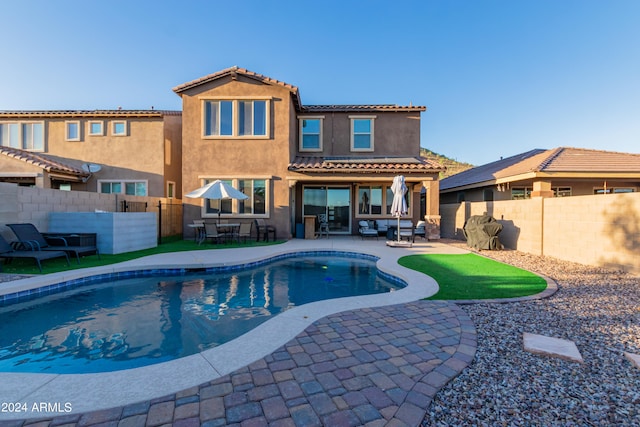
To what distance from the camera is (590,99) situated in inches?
680

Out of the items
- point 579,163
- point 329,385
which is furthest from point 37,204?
point 579,163

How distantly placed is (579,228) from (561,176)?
15.6 ft

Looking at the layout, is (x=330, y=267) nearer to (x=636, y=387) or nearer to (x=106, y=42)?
(x=636, y=387)

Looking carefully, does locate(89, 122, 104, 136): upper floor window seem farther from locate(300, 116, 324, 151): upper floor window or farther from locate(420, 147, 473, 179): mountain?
locate(420, 147, 473, 179): mountain

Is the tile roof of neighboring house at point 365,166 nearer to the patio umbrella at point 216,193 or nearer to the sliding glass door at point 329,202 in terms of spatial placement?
the sliding glass door at point 329,202

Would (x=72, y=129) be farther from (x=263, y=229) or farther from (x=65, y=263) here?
(x=263, y=229)

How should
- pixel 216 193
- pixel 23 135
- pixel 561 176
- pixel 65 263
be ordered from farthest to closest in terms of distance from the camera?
pixel 23 135
pixel 561 176
pixel 216 193
pixel 65 263

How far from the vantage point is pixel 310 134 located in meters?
16.4

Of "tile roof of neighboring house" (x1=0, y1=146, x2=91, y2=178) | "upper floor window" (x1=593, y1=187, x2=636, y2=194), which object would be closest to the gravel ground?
"upper floor window" (x1=593, y1=187, x2=636, y2=194)

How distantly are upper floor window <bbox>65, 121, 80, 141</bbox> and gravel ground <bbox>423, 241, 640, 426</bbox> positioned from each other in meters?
21.3

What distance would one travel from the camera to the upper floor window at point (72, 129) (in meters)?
16.9

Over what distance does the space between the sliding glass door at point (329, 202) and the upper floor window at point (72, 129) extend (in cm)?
1350

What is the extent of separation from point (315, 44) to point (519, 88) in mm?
12515

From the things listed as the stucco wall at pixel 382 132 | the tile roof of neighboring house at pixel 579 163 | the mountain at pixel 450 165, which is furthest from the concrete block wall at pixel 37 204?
the mountain at pixel 450 165
